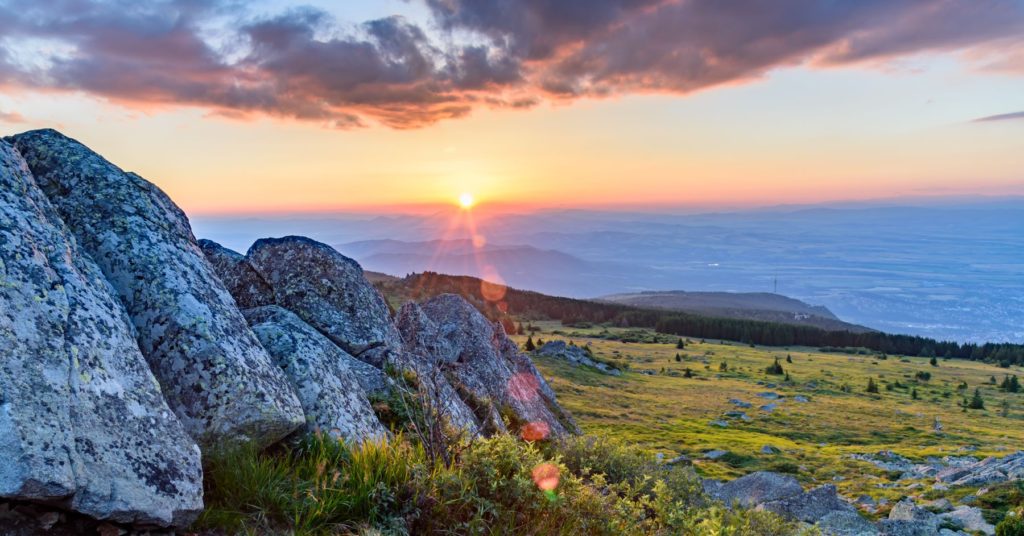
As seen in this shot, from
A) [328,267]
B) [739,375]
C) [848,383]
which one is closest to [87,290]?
[328,267]

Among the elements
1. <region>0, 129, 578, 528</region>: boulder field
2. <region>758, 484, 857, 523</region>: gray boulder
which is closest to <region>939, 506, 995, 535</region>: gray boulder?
<region>758, 484, 857, 523</region>: gray boulder

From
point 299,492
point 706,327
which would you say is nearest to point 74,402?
point 299,492

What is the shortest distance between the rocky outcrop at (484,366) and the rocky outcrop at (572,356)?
5090 centimetres

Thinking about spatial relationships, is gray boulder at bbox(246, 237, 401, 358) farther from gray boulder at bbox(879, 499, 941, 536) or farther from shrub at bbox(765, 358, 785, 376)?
shrub at bbox(765, 358, 785, 376)

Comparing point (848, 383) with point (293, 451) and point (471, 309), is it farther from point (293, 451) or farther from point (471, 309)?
point (293, 451)

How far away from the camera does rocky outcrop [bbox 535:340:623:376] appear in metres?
79.1

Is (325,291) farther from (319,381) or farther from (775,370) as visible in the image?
(775,370)

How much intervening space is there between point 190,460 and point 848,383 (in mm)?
102491

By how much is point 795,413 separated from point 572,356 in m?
28.7

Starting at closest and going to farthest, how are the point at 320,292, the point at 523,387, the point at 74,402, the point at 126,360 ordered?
the point at 74,402, the point at 126,360, the point at 320,292, the point at 523,387

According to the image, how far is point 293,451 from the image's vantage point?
8.02 meters

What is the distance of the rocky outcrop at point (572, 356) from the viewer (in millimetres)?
79062

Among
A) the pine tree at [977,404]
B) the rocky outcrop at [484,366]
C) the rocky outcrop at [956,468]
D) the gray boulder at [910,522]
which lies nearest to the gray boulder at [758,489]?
the gray boulder at [910,522]

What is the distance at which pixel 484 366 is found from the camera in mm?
23156
